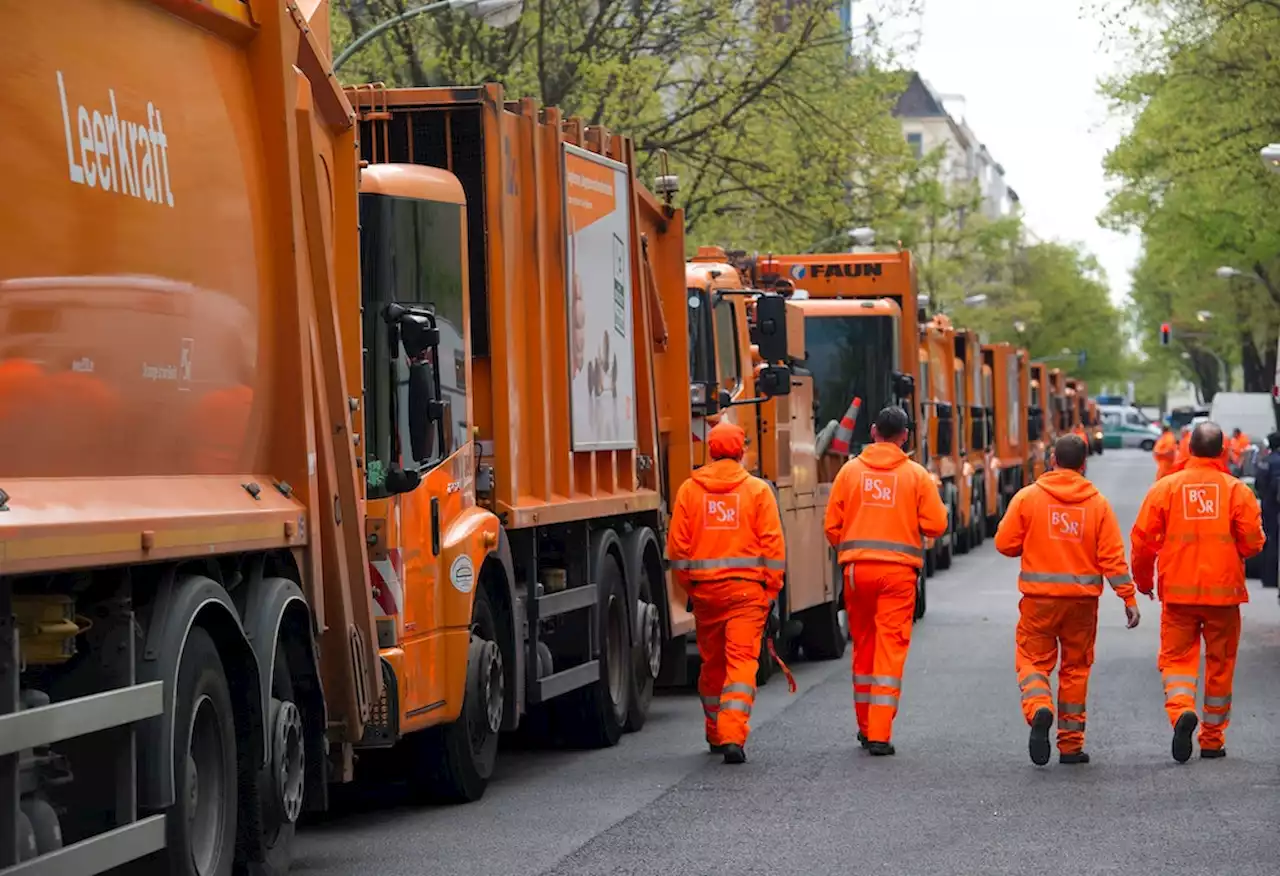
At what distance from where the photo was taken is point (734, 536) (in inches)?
482

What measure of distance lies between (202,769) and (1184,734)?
5966 millimetres

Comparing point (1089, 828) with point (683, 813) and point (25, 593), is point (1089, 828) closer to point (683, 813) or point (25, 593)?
point (683, 813)

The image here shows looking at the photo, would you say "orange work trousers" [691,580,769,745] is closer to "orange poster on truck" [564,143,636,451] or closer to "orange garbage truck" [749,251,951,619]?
"orange poster on truck" [564,143,636,451]

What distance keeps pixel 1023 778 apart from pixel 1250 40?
2771cm

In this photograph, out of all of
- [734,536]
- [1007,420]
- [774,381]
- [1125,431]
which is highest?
[774,381]

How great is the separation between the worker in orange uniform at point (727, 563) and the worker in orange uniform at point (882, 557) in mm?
406

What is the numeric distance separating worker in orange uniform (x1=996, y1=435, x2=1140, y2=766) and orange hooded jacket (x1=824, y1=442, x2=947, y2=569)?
1.78 feet

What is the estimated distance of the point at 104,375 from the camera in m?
6.52

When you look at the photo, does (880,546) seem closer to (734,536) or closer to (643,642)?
(734,536)

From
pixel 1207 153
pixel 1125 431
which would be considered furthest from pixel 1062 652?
pixel 1125 431

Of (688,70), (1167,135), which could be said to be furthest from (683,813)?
(1167,135)

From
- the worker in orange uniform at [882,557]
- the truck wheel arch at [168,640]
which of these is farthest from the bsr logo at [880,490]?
the truck wheel arch at [168,640]

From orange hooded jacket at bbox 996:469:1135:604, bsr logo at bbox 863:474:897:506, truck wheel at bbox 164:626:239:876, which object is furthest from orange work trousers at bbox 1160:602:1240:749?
truck wheel at bbox 164:626:239:876

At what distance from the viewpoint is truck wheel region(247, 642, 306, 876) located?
779cm
